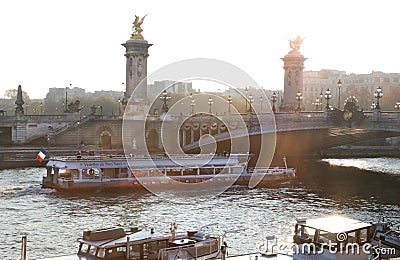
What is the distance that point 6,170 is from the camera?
5244 centimetres

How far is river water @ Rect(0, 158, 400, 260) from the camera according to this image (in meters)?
28.7

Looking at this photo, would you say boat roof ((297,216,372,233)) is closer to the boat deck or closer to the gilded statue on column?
the boat deck

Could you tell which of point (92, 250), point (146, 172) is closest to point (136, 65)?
point (146, 172)

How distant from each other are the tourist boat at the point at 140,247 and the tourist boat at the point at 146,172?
25112mm

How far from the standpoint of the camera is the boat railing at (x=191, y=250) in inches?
688

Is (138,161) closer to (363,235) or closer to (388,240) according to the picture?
(388,240)

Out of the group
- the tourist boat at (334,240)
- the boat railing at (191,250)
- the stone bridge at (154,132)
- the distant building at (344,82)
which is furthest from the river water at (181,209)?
the distant building at (344,82)

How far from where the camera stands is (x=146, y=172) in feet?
152

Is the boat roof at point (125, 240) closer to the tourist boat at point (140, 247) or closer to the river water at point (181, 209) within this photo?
the tourist boat at point (140, 247)

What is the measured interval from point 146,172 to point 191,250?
28.7m

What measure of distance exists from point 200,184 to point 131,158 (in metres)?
5.38

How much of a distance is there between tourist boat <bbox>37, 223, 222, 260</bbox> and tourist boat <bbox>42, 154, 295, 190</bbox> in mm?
25112

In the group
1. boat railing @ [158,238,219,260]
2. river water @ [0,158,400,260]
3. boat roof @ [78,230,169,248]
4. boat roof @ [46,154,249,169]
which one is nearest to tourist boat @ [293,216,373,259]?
boat railing @ [158,238,219,260]

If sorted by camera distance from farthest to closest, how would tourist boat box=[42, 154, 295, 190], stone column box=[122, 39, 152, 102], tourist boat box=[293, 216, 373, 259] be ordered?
stone column box=[122, 39, 152, 102]
tourist boat box=[42, 154, 295, 190]
tourist boat box=[293, 216, 373, 259]
